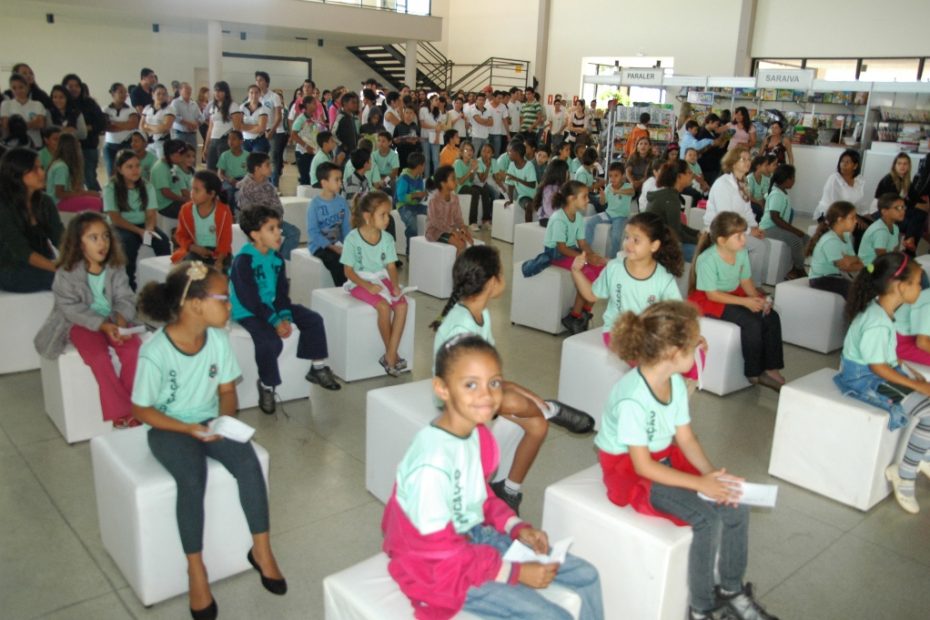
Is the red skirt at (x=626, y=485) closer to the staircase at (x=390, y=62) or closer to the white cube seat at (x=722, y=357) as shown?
the white cube seat at (x=722, y=357)

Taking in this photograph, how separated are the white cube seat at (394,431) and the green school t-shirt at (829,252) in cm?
351

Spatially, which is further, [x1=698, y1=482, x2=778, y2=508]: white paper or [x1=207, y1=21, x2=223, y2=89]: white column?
[x1=207, y1=21, x2=223, y2=89]: white column

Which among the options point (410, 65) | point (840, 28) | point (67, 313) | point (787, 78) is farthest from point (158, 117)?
point (840, 28)

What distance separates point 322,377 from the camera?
4727 mm

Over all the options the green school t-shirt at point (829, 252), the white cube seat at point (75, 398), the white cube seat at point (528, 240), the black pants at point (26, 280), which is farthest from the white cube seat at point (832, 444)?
the black pants at point (26, 280)

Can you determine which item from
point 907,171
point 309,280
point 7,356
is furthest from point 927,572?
point 907,171

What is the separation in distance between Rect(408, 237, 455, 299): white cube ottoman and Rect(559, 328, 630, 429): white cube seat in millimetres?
2281

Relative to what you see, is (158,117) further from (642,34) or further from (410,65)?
(642,34)

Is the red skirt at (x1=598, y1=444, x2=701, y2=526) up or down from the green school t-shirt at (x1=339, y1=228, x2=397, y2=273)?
down

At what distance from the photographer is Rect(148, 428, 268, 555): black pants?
104 inches

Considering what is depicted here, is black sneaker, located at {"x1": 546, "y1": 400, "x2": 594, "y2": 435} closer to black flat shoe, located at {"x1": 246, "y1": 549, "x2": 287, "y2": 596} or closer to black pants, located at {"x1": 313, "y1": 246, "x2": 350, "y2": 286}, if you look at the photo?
black flat shoe, located at {"x1": 246, "y1": 549, "x2": 287, "y2": 596}

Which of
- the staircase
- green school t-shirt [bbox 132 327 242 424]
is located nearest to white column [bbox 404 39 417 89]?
the staircase

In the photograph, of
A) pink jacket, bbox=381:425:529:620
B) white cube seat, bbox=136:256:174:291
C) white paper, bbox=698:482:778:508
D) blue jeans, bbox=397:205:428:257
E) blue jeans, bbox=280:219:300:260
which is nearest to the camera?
pink jacket, bbox=381:425:529:620

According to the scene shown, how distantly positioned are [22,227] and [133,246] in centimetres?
143
